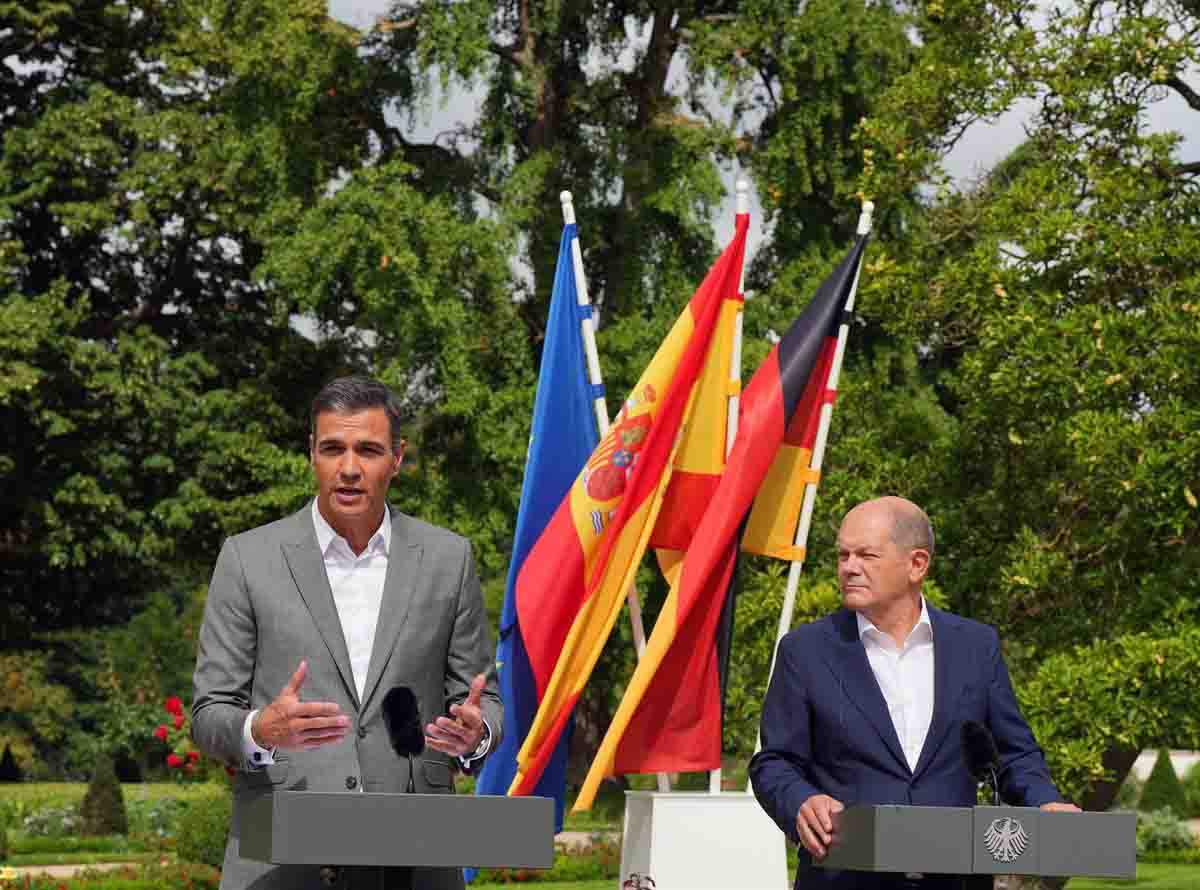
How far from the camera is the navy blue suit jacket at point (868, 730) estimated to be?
14.4ft

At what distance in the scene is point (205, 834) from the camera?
19.2m

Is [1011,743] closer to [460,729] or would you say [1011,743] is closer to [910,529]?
[910,529]

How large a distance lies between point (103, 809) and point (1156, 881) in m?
13.5

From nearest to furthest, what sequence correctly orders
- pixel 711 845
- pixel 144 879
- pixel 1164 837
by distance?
1. pixel 711 845
2. pixel 144 879
3. pixel 1164 837

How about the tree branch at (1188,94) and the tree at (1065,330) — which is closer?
the tree at (1065,330)

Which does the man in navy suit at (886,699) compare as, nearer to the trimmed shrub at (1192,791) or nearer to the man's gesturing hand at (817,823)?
the man's gesturing hand at (817,823)

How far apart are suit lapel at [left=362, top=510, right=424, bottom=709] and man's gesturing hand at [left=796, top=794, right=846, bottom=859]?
35.4 inches

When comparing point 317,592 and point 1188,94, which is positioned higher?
point 1188,94

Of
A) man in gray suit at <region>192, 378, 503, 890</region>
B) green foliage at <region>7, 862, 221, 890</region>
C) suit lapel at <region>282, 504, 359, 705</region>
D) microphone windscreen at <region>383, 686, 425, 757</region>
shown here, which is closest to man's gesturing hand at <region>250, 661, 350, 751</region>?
microphone windscreen at <region>383, 686, 425, 757</region>

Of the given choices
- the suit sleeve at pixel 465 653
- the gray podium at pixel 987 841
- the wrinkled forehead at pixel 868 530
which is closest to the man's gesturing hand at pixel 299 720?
the suit sleeve at pixel 465 653

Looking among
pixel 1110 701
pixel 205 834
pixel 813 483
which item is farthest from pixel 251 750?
pixel 205 834

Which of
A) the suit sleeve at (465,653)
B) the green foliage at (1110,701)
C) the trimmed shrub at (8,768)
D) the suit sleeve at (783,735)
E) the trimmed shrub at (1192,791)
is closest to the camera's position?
the suit sleeve at (465,653)

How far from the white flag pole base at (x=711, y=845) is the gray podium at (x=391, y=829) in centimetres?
628

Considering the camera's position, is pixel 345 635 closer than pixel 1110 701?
Yes
